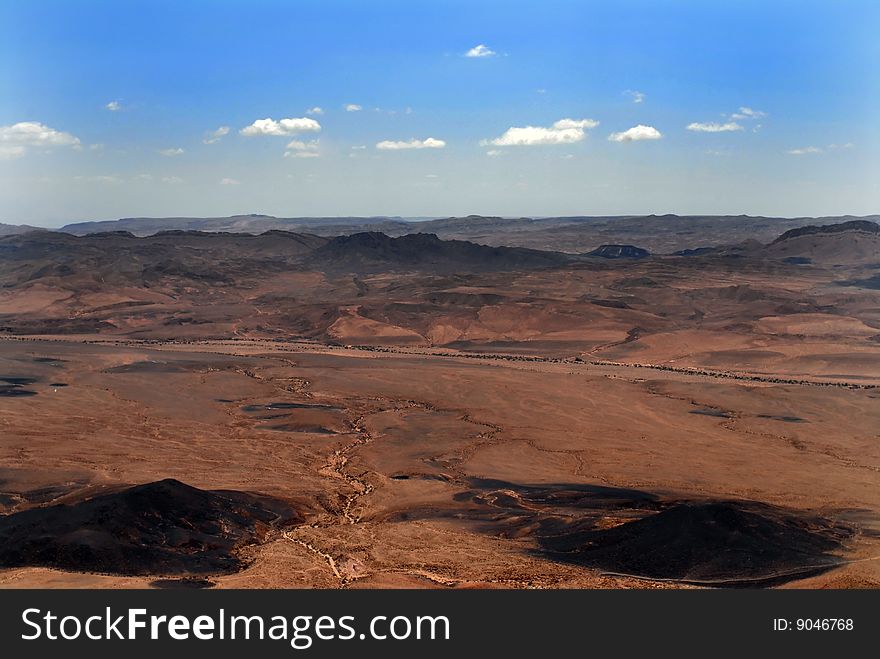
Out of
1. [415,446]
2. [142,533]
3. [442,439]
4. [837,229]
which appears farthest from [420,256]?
[142,533]

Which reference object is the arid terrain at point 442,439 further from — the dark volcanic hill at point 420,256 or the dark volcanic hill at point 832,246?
the dark volcanic hill at point 832,246

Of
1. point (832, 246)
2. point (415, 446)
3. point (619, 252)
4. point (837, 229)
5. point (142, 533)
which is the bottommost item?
point (415, 446)

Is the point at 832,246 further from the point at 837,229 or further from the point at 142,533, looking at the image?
the point at 142,533

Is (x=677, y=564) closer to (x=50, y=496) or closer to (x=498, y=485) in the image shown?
(x=498, y=485)

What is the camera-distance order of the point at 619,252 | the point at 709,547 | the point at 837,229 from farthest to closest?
the point at 619,252 → the point at 837,229 → the point at 709,547

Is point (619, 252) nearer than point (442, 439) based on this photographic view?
No

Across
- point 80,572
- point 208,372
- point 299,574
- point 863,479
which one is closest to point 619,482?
point 863,479
